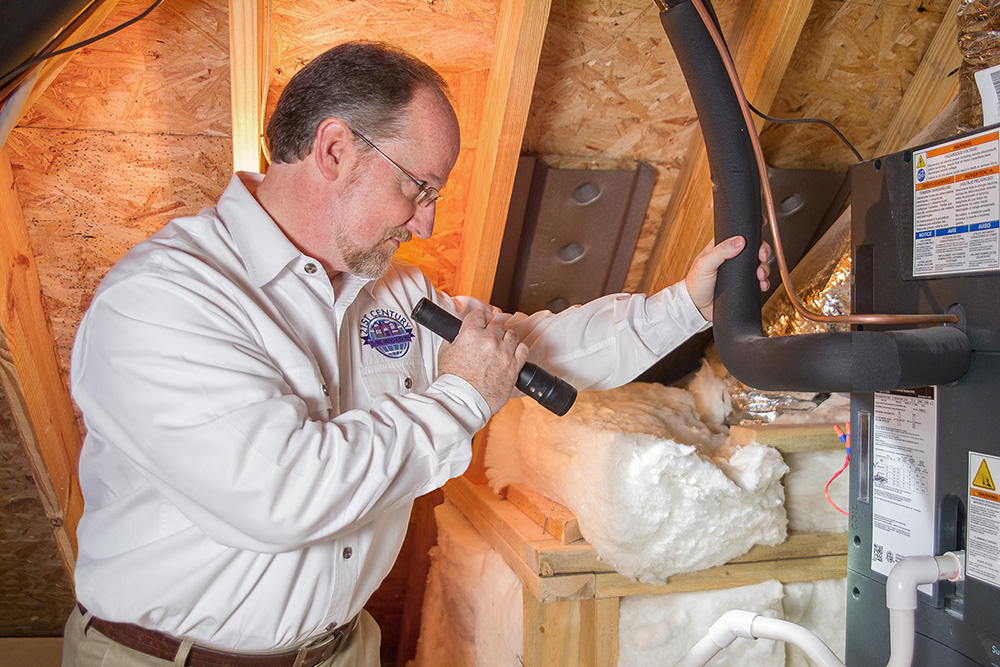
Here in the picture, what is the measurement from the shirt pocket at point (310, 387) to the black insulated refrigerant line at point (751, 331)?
59cm

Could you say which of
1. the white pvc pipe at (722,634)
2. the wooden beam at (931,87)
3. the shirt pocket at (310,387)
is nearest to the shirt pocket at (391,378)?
the shirt pocket at (310,387)

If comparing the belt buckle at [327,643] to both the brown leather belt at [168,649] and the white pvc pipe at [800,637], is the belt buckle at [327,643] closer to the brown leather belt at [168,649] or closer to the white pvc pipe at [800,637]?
the brown leather belt at [168,649]

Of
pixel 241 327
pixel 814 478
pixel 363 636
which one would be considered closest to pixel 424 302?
pixel 241 327

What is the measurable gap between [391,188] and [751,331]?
599 millimetres

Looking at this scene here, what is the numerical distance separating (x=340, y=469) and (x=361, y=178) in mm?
482

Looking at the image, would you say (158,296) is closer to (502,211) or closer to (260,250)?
(260,250)

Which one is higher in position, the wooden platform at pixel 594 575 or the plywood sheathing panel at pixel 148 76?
the plywood sheathing panel at pixel 148 76

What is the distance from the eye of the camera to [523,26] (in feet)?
4.79

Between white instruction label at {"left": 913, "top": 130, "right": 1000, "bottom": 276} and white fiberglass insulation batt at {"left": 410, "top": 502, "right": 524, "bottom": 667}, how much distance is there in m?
1.01

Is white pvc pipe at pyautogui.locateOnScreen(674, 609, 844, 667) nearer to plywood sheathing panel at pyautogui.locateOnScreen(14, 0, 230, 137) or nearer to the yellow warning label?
the yellow warning label

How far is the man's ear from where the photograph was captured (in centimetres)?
123

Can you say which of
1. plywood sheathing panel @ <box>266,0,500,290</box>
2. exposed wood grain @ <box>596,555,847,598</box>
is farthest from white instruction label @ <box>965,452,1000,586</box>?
plywood sheathing panel @ <box>266,0,500,290</box>

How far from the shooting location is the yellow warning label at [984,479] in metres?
0.86

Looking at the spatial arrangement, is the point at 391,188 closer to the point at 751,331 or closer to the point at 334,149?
the point at 334,149
